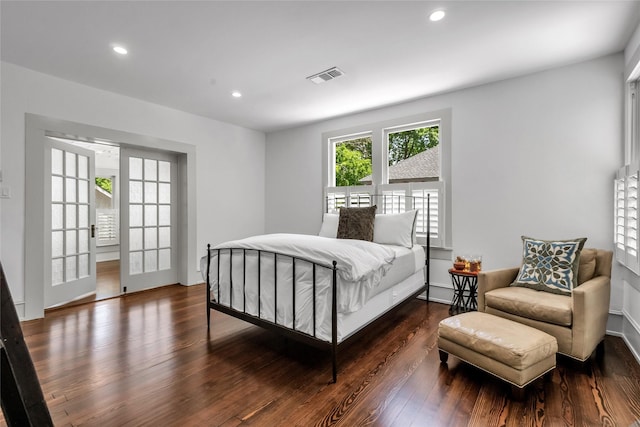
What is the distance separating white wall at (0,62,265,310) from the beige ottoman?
3910 mm

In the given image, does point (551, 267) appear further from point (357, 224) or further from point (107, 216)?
point (107, 216)

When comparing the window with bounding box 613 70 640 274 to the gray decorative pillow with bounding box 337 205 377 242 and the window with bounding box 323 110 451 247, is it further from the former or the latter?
the gray decorative pillow with bounding box 337 205 377 242

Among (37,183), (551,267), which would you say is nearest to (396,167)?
(551,267)

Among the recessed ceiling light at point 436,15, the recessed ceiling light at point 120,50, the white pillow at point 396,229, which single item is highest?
the recessed ceiling light at point 120,50

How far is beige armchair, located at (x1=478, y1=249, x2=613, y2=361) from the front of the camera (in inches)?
85.0

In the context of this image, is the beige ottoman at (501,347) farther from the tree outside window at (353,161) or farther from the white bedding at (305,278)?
the tree outside window at (353,161)

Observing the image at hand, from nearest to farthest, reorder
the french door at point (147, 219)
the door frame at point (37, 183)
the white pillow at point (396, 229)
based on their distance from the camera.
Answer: the door frame at point (37, 183) → the white pillow at point (396, 229) → the french door at point (147, 219)

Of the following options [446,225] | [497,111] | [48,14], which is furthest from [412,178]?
[48,14]

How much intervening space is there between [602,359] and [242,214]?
4.87 meters

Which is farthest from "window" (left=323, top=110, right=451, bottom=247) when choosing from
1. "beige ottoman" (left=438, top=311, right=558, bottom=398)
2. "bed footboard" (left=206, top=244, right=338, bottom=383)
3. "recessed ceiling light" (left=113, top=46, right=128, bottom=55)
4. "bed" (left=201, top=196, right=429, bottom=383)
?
"recessed ceiling light" (left=113, top=46, right=128, bottom=55)

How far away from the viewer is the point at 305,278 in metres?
2.30

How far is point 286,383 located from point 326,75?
116 inches

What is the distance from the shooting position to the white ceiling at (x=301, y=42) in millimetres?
2248

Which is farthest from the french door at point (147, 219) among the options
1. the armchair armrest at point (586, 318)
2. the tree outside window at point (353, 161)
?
the armchair armrest at point (586, 318)
